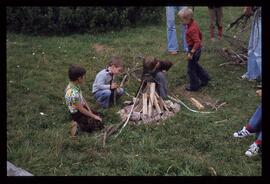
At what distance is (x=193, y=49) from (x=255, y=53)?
48.3 inches

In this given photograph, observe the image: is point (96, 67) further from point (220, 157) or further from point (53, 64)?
point (220, 157)

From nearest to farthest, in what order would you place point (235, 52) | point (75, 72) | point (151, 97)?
point (75, 72)
point (151, 97)
point (235, 52)

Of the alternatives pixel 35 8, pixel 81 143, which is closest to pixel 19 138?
pixel 81 143

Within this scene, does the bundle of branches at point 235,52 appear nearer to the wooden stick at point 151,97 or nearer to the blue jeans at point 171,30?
the blue jeans at point 171,30

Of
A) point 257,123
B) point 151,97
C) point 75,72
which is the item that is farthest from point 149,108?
point 257,123

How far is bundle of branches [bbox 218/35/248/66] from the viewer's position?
8.51 metres

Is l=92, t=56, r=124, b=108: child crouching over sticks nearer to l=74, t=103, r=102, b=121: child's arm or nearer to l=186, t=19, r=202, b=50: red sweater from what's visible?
l=74, t=103, r=102, b=121: child's arm

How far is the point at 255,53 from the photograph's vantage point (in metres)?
7.54

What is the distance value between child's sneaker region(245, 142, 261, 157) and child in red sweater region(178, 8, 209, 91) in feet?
7.17

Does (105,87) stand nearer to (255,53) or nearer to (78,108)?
(78,108)

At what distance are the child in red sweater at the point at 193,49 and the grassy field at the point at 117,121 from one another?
188mm

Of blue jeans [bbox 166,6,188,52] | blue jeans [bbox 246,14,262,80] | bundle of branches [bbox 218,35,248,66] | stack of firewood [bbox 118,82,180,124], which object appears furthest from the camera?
blue jeans [bbox 166,6,188,52]


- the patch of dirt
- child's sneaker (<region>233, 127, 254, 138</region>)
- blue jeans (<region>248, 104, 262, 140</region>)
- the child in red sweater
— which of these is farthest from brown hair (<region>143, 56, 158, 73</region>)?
the patch of dirt

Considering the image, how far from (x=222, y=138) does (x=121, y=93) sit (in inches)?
74.3
